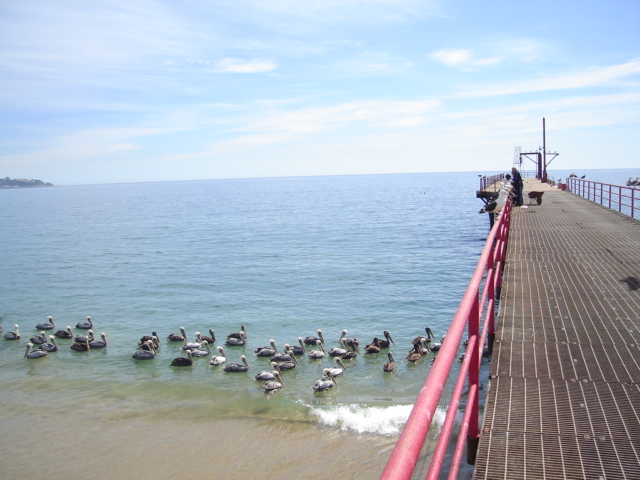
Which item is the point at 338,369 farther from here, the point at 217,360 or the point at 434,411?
the point at 434,411

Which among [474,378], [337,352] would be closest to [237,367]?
[337,352]

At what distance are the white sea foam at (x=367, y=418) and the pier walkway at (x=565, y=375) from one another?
354cm

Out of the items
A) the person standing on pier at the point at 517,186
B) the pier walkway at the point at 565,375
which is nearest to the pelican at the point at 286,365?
the pier walkway at the point at 565,375

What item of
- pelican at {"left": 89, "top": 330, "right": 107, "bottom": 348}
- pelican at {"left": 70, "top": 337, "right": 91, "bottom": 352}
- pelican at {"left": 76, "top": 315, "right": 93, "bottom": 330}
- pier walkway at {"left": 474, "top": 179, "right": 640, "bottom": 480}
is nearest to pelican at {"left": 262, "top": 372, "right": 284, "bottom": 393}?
pier walkway at {"left": 474, "top": 179, "right": 640, "bottom": 480}

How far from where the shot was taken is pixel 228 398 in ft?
41.1

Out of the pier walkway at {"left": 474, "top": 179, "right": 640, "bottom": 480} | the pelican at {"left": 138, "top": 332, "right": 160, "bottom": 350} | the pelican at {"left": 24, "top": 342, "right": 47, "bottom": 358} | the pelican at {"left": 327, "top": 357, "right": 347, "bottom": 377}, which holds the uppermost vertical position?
the pier walkway at {"left": 474, "top": 179, "right": 640, "bottom": 480}

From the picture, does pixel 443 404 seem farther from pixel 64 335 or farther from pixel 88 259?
pixel 88 259

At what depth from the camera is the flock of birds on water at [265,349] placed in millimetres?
13391

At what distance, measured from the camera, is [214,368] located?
14.6 meters

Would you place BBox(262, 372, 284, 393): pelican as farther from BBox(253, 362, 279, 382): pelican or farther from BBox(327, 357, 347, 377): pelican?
BBox(327, 357, 347, 377): pelican

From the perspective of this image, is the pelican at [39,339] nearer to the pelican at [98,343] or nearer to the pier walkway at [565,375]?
the pelican at [98,343]

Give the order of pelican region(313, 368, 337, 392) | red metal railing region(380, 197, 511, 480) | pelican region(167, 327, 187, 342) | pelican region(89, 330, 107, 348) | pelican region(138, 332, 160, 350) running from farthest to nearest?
pelican region(167, 327, 187, 342) < pelican region(89, 330, 107, 348) < pelican region(138, 332, 160, 350) < pelican region(313, 368, 337, 392) < red metal railing region(380, 197, 511, 480)

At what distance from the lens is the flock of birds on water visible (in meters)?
13.4

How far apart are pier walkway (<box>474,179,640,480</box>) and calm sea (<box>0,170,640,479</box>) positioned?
155 inches
